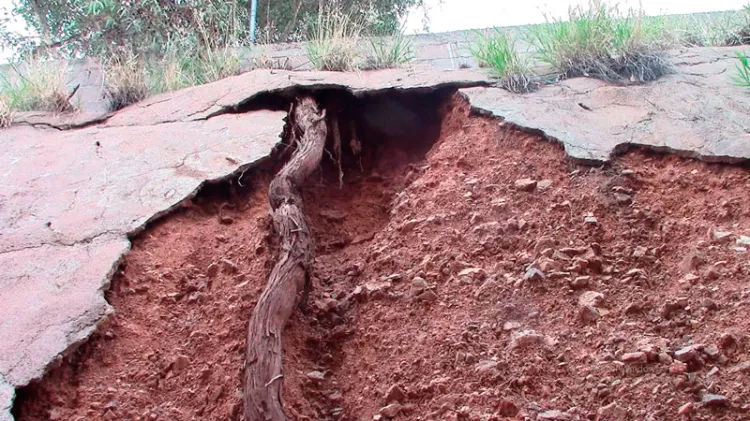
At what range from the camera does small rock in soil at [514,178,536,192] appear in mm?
3383

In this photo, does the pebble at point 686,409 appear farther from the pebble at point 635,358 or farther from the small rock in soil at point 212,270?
the small rock in soil at point 212,270

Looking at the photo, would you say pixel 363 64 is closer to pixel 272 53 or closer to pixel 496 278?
pixel 272 53

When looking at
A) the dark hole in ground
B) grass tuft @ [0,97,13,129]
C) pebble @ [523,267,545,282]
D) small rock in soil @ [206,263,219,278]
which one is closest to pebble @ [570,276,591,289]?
pebble @ [523,267,545,282]

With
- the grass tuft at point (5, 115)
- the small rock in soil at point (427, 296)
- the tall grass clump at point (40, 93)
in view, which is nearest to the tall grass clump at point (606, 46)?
the small rock in soil at point (427, 296)

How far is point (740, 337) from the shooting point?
244cm

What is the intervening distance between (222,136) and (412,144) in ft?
3.48

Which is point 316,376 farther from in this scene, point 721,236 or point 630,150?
point 630,150

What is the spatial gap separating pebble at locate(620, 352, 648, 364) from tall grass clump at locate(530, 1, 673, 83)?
227 cm

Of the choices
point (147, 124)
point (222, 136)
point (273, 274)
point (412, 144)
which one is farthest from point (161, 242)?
point (412, 144)

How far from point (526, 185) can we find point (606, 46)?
151 centimetres

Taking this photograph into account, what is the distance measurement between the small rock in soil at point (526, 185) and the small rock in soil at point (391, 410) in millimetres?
1272

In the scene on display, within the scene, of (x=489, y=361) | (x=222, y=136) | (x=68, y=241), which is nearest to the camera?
(x=489, y=361)

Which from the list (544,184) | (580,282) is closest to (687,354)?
(580,282)

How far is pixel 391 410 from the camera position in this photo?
2.54 metres
